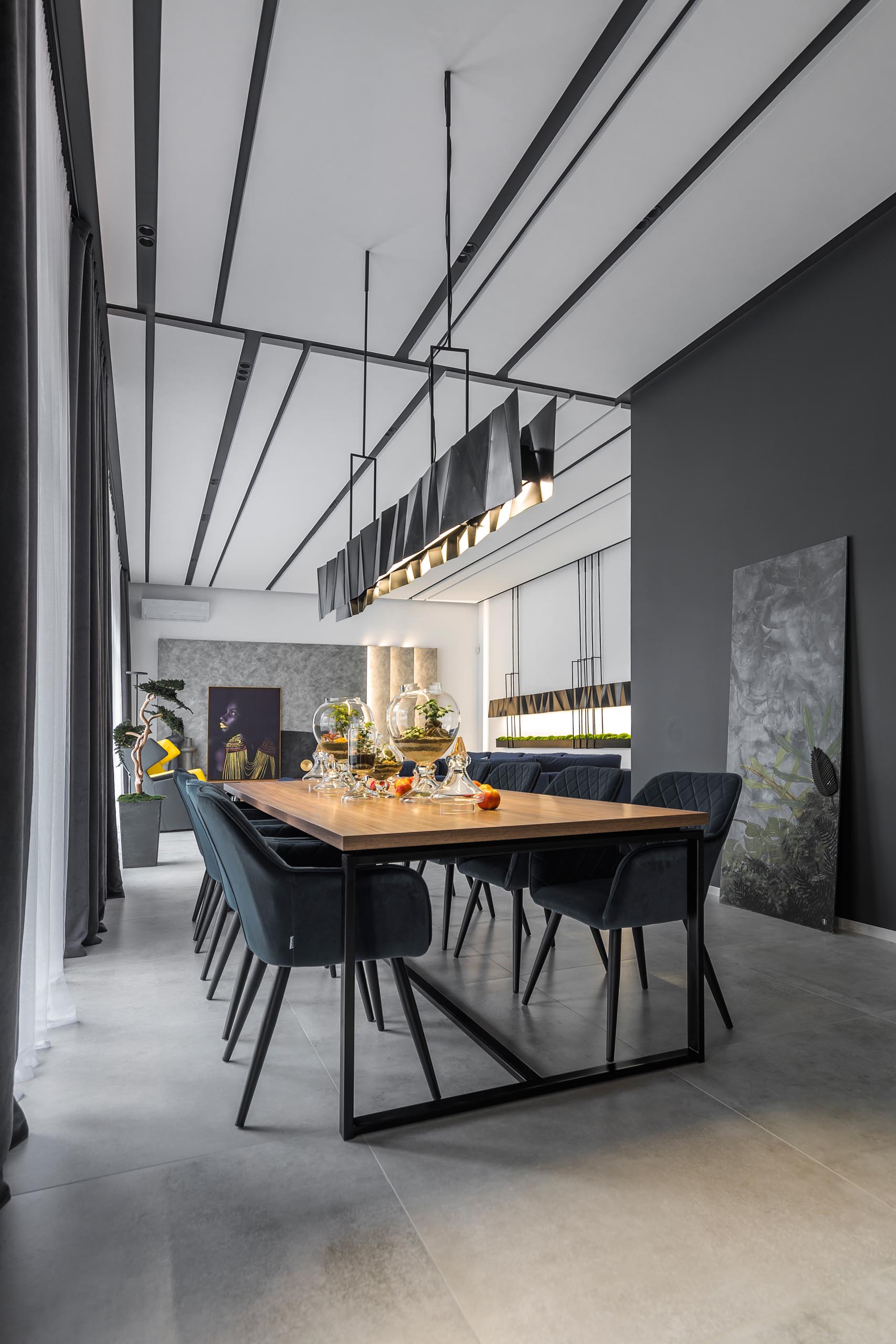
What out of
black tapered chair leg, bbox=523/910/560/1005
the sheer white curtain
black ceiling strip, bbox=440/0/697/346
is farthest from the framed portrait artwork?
black tapered chair leg, bbox=523/910/560/1005

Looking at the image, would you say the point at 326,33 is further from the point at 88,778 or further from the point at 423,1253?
the point at 423,1253

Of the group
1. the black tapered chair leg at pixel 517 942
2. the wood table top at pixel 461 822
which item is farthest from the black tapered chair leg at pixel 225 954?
the black tapered chair leg at pixel 517 942

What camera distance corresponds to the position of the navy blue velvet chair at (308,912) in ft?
6.69

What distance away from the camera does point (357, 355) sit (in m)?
5.14

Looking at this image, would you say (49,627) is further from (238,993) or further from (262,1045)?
(262,1045)

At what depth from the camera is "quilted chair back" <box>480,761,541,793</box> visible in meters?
4.23

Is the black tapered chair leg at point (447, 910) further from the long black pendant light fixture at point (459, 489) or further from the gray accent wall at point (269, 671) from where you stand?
the gray accent wall at point (269, 671)

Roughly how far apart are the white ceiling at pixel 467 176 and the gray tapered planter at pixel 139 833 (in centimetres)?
313

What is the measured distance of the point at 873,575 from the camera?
3.99 metres

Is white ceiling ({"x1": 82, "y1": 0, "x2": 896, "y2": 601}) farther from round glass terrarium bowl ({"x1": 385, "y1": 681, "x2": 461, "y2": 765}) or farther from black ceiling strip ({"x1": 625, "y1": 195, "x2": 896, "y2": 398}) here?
round glass terrarium bowl ({"x1": 385, "y1": 681, "x2": 461, "y2": 765})

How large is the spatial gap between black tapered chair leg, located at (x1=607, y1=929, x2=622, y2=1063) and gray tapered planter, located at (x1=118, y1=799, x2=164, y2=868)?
4.90 meters

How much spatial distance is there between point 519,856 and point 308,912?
1312 mm

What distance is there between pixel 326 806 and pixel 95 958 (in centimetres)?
159

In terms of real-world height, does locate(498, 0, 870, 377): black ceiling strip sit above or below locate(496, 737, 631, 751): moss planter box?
above
